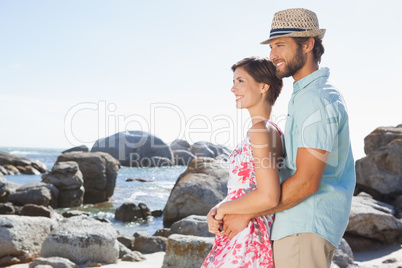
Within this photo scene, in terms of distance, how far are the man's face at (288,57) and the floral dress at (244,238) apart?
1.16 ft

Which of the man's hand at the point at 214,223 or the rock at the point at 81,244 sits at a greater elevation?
the man's hand at the point at 214,223

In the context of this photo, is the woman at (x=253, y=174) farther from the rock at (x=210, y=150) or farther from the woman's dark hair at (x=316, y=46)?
the rock at (x=210, y=150)

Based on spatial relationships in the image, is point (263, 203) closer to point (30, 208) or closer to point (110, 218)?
point (30, 208)

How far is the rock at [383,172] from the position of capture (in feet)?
37.2

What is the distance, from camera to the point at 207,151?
42.3m

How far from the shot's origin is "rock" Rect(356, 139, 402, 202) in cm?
1133

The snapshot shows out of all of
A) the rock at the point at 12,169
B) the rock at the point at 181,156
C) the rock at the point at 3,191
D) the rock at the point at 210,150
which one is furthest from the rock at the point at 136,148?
the rock at the point at 3,191

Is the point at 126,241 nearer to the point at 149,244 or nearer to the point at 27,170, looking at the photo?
the point at 149,244

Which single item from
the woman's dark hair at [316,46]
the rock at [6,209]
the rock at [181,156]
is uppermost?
the woman's dark hair at [316,46]

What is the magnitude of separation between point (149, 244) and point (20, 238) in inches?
92.2

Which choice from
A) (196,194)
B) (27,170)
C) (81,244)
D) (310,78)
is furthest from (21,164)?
(310,78)

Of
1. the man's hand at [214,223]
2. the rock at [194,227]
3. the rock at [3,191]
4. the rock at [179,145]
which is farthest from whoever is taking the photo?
the rock at [179,145]

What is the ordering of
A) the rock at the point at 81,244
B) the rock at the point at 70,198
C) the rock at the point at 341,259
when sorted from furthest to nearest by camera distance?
the rock at the point at 70,198 → the rock at the point at 81,244 → the rock at the point at 341,259

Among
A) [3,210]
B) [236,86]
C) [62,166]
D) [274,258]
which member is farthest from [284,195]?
[62,166]
